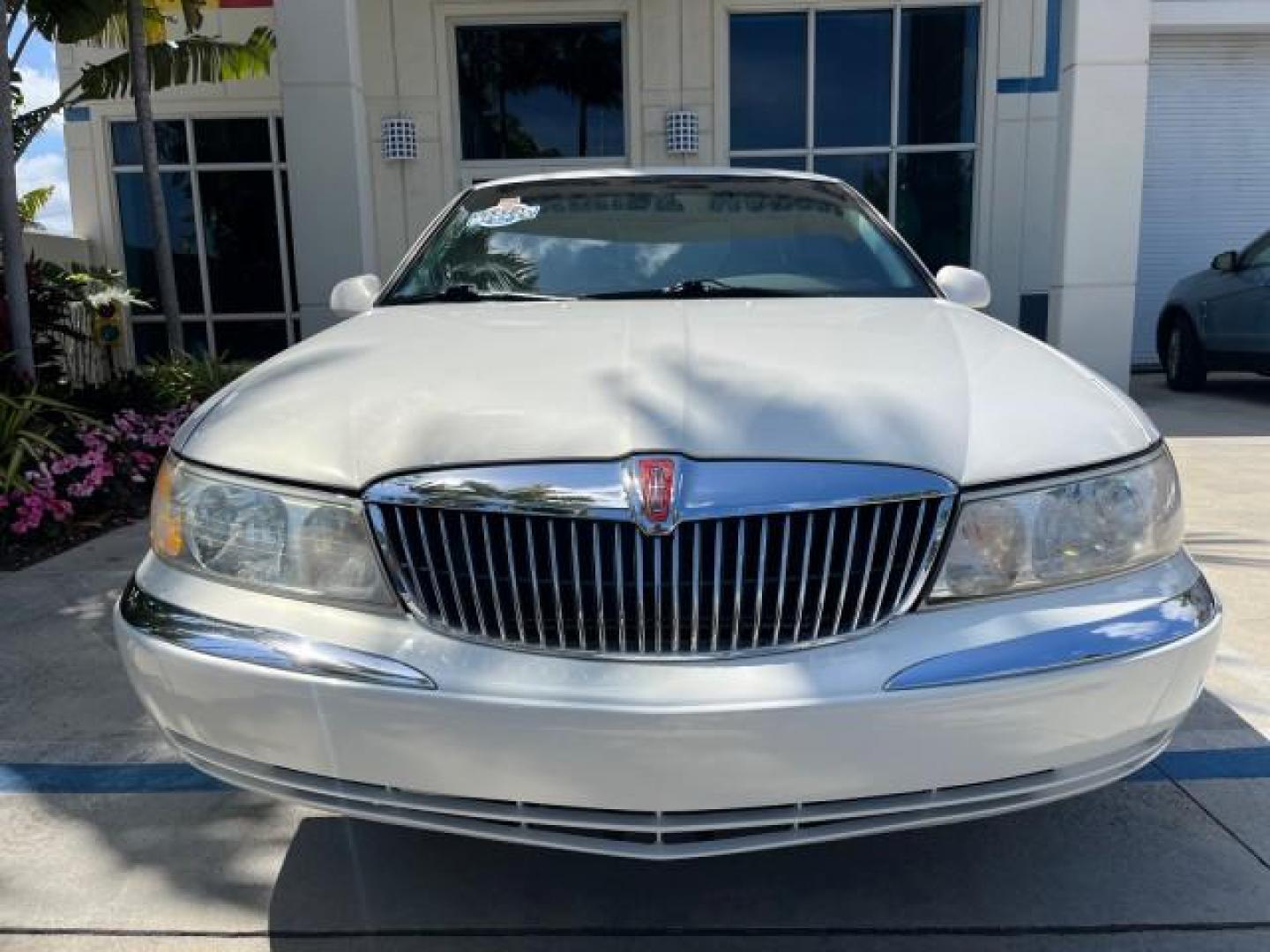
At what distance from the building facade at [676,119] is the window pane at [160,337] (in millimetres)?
29

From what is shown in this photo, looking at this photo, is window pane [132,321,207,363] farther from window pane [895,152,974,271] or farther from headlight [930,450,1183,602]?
headlight [930,450,1183,602]

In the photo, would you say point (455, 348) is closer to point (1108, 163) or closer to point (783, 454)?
point (783, 454)

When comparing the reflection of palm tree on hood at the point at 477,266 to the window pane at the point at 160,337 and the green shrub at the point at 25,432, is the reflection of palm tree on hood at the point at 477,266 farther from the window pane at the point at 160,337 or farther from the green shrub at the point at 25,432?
the window pane at the point at 160,337

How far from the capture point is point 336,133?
27.5 ft

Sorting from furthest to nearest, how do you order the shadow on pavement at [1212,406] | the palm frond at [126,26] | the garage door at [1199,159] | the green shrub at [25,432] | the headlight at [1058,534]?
1. the garage door at [1199,159]
2. the palm frond at [126,26]
3. the shadow on pavement at [1212,406]
4. the green shrub at [25,432]
5. the headlight at [1058,534]

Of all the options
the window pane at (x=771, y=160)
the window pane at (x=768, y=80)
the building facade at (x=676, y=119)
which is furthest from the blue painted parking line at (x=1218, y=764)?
the window pane at (x=768, y=80)

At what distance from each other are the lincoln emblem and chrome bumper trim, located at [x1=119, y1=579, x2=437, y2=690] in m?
0.46

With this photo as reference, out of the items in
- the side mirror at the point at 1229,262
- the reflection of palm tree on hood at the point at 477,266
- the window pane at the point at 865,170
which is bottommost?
the side mirror at the point at 1229,262

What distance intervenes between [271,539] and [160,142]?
10.8 metres

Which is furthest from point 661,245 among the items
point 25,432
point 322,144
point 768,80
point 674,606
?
point 768,80

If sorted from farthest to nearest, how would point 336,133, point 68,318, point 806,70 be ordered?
1. point 806,70
2. point 68,318
3. point 336,133

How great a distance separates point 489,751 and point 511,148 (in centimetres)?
995

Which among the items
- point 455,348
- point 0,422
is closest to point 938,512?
point 455,348

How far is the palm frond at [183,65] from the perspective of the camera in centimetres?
845
